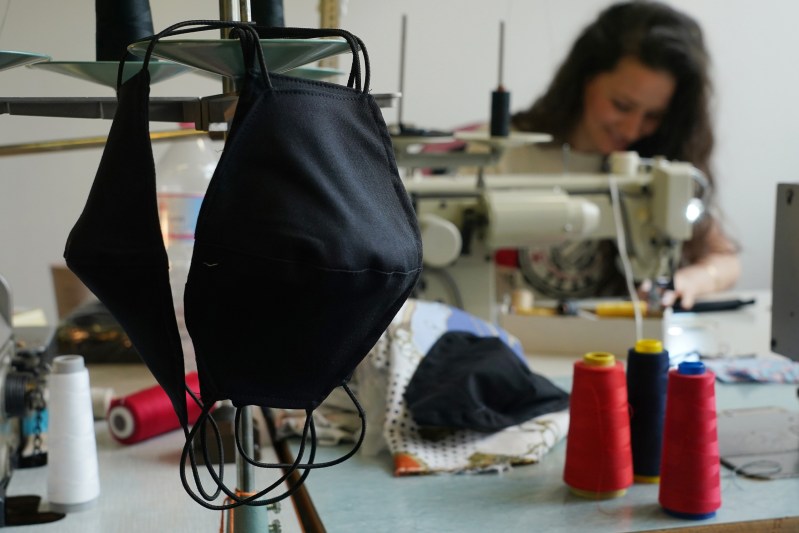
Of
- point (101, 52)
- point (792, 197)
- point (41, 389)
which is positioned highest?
point (101, 52)

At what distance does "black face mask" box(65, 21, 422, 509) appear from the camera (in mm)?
641

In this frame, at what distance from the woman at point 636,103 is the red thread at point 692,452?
1.77 m

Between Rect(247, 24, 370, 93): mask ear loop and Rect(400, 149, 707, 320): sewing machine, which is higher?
Rect(247, 24, 370, 93): mask ear loop

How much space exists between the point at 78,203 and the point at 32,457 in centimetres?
203

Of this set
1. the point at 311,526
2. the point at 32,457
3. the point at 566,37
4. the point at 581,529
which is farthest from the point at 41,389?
the point at 566,37

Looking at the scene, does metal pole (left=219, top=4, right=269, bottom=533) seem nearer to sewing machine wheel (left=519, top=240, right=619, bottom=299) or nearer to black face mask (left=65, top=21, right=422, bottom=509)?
black face mask (left=65, top=21, right=422, bottom=509)

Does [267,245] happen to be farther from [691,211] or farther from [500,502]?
[691,211]

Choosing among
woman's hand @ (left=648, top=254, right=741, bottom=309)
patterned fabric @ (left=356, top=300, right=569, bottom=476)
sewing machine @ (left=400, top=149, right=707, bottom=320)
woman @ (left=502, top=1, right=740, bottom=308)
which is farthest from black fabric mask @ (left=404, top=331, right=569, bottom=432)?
woman @ (left=502, top=1, right=740, bottom=308)

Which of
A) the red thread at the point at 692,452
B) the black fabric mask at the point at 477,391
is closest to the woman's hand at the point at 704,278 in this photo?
the black fabric mask at the point at 477,391

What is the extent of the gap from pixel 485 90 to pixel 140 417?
2438 mm

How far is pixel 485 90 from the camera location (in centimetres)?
353

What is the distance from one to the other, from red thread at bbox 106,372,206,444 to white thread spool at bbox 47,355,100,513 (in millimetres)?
236

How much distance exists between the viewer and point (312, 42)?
0.73 metres

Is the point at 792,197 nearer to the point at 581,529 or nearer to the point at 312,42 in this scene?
the point at 581,529
